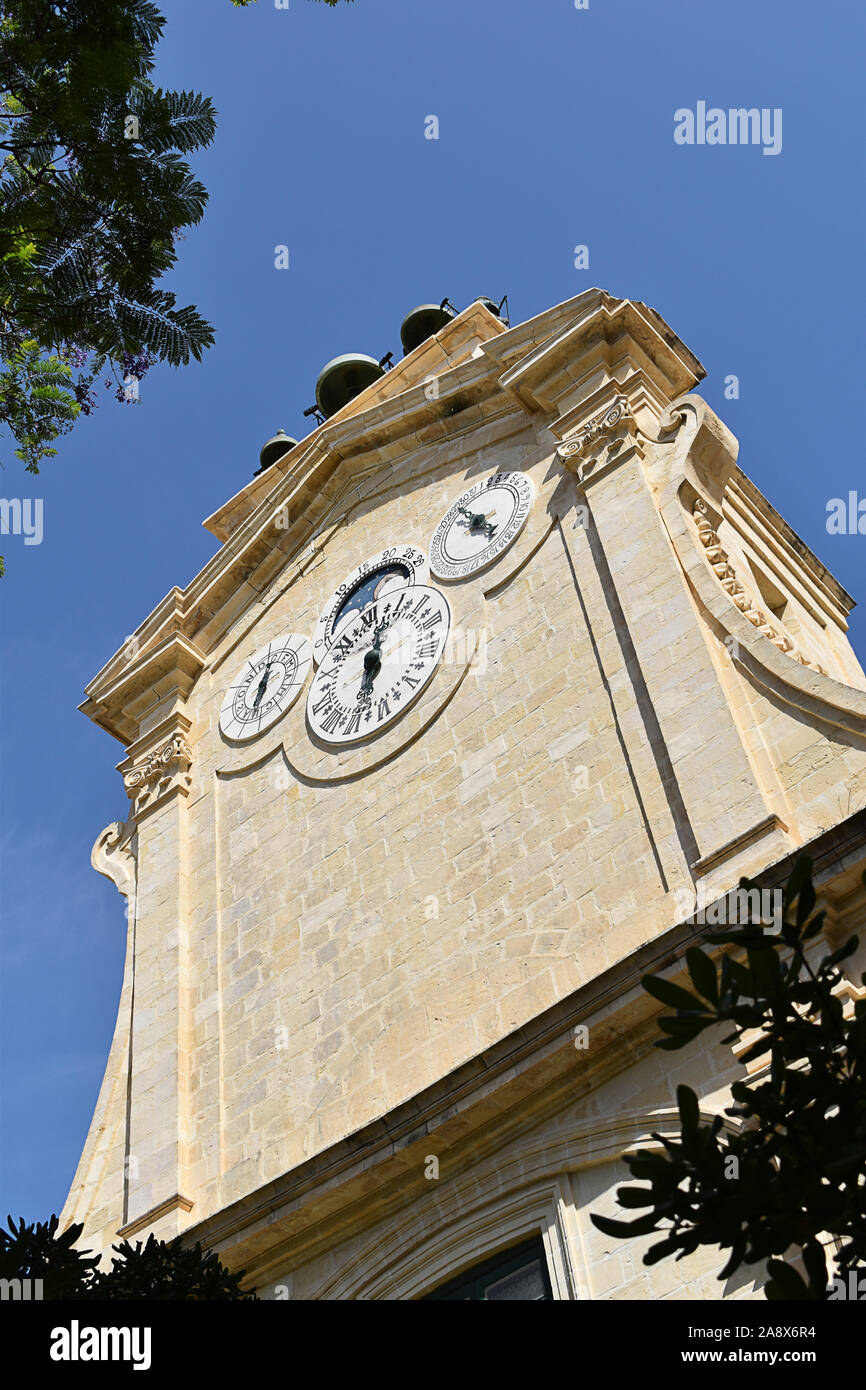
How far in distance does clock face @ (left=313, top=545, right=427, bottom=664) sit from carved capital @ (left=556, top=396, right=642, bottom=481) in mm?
2048

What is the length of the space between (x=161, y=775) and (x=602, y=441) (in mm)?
6114

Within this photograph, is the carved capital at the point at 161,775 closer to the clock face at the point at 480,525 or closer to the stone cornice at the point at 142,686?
the stone cornice at the point at 142,686

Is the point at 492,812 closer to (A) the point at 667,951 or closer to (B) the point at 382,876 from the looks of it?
(B) the point at 382,876

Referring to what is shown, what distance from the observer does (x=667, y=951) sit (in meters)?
10.2

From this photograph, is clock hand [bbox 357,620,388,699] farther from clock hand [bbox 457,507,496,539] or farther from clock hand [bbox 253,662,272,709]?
clock hand [bbox 253,662,272,709]

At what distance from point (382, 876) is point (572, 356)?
5751 mm

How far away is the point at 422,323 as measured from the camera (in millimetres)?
25156

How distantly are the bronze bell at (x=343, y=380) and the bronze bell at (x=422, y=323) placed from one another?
68cm

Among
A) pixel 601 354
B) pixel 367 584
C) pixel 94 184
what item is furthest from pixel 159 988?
pixel 94 184

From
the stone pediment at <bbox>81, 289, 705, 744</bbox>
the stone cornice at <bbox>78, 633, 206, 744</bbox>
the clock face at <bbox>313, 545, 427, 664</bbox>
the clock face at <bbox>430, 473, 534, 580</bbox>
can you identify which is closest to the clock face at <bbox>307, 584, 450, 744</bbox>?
the clock face at <bbox>313, 545, 427, 664</bbox>

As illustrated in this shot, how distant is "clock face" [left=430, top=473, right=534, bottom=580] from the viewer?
596 inches

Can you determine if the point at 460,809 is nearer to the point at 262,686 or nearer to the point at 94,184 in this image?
the point at 262,686

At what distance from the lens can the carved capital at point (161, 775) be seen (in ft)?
55.0

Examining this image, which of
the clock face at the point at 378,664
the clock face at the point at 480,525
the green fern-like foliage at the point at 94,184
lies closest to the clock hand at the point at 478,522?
the clock face at the point at 480,525
